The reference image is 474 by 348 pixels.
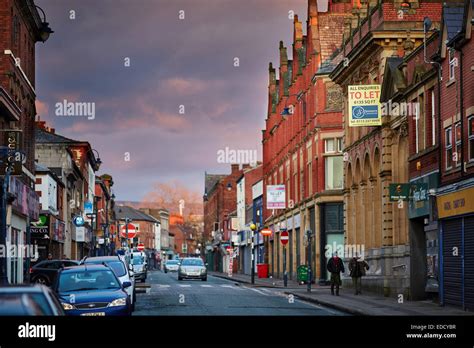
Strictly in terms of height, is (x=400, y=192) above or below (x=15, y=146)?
below

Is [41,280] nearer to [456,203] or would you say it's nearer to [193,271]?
[456,203]

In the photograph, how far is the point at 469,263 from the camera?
3130 cm

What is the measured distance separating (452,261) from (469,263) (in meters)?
2.08

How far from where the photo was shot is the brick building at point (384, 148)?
4072 centimetres

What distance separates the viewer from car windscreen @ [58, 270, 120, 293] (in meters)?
24.3

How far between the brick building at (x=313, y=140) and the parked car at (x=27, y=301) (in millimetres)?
43238

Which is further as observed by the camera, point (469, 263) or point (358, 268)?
point (358, 268)

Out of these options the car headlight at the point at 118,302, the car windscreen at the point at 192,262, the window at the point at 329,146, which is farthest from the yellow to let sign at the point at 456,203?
the car windscreen at the point at 192,262

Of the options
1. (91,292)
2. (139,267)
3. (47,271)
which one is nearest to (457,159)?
(91,292)
